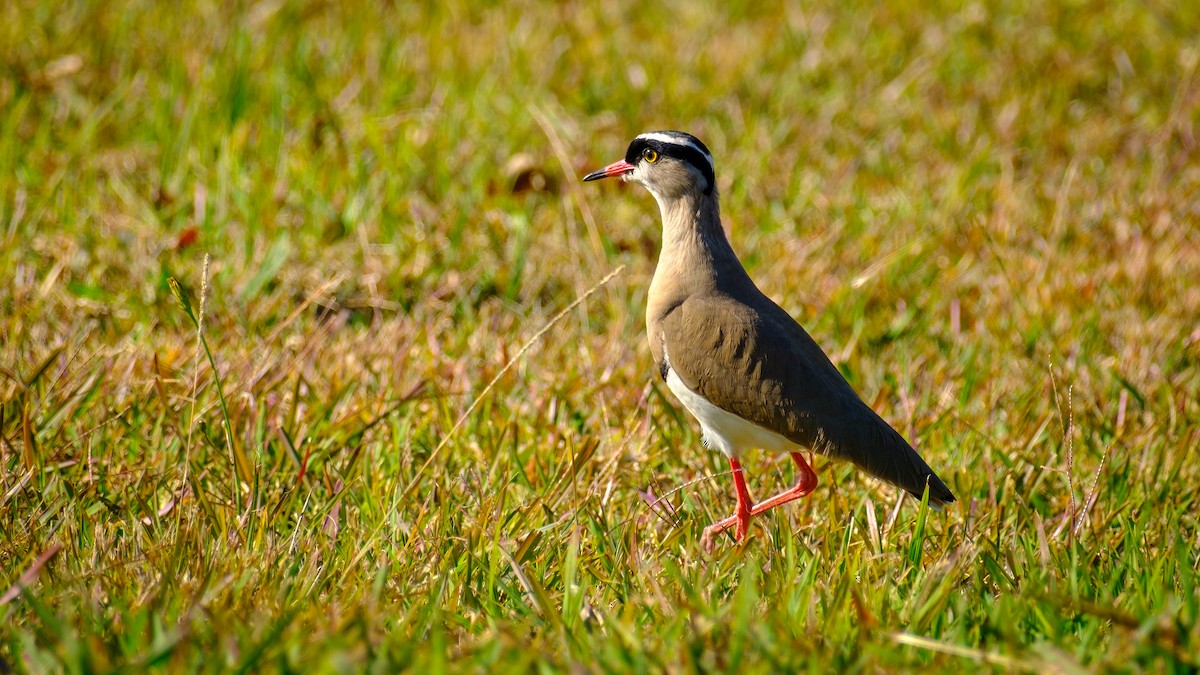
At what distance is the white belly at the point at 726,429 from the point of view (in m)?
3.80

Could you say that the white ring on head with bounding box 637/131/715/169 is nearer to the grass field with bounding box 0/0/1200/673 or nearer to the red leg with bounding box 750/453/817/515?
the grass field with bounding box 0/0/1200/673

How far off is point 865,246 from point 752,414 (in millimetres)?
2192

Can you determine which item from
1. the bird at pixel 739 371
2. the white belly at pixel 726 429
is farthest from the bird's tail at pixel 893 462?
the white belly at pixel 726 429

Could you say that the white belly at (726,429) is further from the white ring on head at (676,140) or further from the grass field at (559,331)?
the white ring on head at (676,140)

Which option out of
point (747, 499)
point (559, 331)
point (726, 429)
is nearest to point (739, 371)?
point (726, 429)

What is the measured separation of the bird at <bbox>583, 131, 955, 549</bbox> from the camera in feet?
12.0

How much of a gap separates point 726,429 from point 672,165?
0.88 m

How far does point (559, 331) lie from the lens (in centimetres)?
497

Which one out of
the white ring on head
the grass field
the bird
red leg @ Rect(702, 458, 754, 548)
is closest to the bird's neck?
the bird

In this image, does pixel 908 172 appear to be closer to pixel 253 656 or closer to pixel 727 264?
pixel 727 264

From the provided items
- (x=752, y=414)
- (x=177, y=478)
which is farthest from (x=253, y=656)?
(x=752, y=414)

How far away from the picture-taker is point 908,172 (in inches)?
258

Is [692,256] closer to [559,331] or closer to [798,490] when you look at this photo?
[798,490]

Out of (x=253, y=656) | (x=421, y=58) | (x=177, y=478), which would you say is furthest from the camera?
(x=421, y=58)
